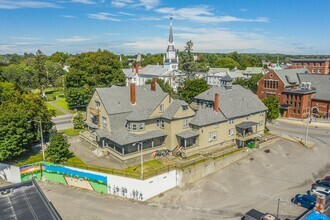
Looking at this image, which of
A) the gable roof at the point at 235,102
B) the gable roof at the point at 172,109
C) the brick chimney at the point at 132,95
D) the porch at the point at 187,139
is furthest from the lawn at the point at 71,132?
the gable roof at the point at 235,102

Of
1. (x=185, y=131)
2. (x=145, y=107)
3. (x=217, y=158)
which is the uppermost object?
(x=145, y=107)

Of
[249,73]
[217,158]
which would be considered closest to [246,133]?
[217,158]

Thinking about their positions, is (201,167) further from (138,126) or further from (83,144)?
A: (83,144)

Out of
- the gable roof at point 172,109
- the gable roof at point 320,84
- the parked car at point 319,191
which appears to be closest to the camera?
the parked car at point 319,191

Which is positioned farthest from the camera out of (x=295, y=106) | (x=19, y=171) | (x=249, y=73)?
(x=249, y=73)

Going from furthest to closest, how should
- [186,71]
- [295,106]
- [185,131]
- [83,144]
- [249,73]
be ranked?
[249,73]
[186,71]
[295,106]
[83,144]
[185,131]

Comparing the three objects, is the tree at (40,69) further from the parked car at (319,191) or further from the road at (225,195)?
the parked car at (319,191)

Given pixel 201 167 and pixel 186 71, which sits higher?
pixel 186 71
